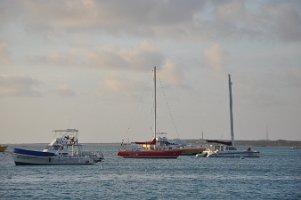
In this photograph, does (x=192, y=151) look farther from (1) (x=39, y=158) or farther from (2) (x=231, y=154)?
(1) (x=39, y=158)

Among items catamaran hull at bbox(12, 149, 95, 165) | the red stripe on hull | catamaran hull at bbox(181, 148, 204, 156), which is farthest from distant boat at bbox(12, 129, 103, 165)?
catamaran hull at bbox(181, 148, 204, 156)

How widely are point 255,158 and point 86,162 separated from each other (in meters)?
56.0

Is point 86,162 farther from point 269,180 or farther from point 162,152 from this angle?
point 269,180

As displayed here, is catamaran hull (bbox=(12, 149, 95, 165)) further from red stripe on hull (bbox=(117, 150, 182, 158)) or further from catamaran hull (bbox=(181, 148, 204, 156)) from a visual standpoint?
catamaran hull (bbox=(181, 148, 204, 156))

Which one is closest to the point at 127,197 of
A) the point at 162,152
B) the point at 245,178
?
the point at 245,178

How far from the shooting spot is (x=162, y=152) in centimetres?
13088

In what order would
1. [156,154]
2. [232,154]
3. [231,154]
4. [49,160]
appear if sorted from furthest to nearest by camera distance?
1. [232,154]
2. [231,154]
3. [156,154]
4. [49,160]

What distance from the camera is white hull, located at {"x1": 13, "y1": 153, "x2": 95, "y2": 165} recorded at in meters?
96.8

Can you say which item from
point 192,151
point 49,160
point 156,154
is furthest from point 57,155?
point 192,151

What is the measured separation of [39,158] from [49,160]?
200 cm

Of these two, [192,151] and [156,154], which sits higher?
[192,151]

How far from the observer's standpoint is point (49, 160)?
98688mm

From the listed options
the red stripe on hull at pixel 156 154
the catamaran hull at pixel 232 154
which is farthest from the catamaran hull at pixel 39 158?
the catamaran hull at pixel 232 154

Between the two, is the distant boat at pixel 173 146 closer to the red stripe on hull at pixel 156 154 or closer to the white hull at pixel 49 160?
the red stripe on hull at pixel 156 154
